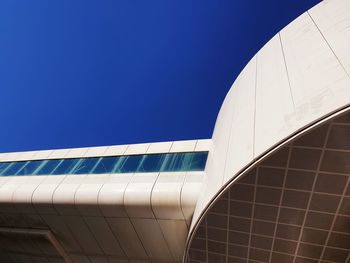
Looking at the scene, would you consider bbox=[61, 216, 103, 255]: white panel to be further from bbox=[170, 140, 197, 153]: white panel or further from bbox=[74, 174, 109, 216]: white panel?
bbox=[170, 140, 197, 153]: white panel

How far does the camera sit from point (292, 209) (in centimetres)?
696

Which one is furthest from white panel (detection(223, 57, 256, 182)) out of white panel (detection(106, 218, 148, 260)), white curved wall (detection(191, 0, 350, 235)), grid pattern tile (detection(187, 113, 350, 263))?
white panel (detection(106, 218, 148, 260))

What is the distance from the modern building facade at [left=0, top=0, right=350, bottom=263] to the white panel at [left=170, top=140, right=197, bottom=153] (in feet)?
0.17

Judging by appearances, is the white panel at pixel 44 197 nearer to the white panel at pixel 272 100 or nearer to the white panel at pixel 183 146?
the white panel at pixel 183 146

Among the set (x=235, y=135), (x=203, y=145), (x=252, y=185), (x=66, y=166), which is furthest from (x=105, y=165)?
(x=252, y=185)

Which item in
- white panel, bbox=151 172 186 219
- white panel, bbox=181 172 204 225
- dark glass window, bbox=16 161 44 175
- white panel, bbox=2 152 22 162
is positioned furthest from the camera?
white panel, bbox=2 152 22 162

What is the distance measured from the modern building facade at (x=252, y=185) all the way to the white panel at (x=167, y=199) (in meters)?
0.04

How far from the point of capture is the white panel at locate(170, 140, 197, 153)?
1318 centimetres

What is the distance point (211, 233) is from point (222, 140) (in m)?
2.76

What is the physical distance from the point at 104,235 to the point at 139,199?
2905 mm

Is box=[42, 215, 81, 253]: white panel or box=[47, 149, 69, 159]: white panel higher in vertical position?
box=[47, 149, 69, 159]: white panel

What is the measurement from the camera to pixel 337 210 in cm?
657

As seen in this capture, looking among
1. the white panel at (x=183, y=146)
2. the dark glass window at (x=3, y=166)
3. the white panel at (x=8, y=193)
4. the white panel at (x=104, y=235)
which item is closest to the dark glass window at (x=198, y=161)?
the white panel at (x=183, y=146)

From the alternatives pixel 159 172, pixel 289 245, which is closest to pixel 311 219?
pixel 289 245
